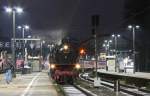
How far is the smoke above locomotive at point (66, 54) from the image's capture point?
43812mm

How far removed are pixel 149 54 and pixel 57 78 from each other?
62133 millimetres

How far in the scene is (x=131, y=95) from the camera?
100 ft

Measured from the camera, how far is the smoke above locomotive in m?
43.8

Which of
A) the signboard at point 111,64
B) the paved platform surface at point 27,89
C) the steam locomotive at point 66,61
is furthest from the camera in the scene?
the signboard at point 111,64

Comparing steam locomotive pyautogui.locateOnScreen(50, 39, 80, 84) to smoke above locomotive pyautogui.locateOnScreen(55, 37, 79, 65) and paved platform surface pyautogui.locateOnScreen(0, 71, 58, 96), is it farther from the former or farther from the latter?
paved platform surface pyautogui.locateOnScreen(0, 71, 58, 96)

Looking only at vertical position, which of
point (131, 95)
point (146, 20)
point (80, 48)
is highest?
point (146, 20)

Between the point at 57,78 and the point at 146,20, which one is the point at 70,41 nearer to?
the point at 57,78

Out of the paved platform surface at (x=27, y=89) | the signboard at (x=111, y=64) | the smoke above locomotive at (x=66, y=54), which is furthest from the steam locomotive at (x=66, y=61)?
the signboard at (x=111, y=64)

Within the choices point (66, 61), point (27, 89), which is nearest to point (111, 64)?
point (66, 61)

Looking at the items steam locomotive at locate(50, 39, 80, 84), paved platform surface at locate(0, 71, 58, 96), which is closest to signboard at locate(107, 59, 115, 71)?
steam locomotive at locate(50, 39, 80, 84)

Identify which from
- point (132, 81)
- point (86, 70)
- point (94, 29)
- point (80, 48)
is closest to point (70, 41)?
point (80, 48)

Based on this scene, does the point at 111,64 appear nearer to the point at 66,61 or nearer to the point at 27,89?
the point at 66,61

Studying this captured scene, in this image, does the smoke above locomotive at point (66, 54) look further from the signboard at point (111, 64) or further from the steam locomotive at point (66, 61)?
the signboard at point (111, 64)

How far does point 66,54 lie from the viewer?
4406 cm
